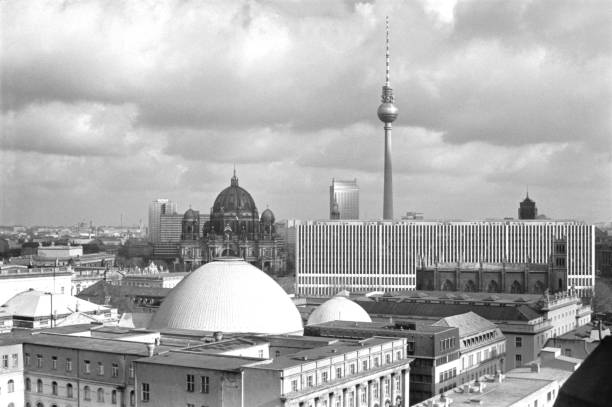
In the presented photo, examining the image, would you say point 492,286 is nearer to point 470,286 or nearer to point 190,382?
point 470,286

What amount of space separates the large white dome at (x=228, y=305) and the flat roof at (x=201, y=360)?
1689 centimetres

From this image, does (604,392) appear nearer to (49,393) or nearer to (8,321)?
(49,393)

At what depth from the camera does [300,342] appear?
2815 inches

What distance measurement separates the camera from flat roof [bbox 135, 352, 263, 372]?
56.7 metres

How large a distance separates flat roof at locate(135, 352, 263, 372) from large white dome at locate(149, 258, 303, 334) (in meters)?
16.9

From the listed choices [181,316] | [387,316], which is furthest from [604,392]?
[387,316]

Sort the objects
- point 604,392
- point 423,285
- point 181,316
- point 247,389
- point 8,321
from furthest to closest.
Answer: point 423,285 < point 8,321 < point 181,316 < point 247,389 < point 604,392

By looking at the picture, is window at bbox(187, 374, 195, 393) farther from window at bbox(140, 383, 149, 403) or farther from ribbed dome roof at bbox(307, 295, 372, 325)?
ribbed dome roof at bbox(307, 295, 372, 325)

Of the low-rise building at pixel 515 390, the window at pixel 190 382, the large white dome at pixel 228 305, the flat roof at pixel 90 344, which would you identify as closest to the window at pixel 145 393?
the flat roof at pixel 90 344

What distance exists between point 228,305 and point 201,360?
67.5 feet

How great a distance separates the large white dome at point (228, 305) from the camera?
7900 centimetres

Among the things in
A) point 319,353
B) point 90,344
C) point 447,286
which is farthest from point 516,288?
point 90,344

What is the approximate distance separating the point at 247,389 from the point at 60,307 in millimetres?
47706

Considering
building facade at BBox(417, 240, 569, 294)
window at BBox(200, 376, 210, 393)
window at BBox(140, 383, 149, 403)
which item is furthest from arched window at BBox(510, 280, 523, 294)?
window at BBox(200, 376, 210, 393)
